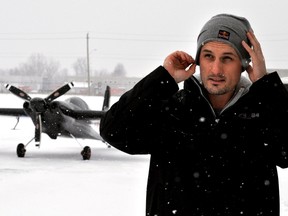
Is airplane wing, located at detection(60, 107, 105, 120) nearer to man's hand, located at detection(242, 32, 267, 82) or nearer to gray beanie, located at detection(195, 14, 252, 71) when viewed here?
gray beanie, located at detection(195, 14, 252, 71)

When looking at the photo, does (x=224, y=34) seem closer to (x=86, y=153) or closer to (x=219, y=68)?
(x=219, y=68)

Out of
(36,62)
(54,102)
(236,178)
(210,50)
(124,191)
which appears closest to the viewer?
(236,178)

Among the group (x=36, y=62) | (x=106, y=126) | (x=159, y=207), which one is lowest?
(x=36, y=62)

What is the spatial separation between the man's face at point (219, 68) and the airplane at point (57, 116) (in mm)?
13410

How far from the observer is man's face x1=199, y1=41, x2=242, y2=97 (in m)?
2.43

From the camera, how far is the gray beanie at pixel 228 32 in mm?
2479

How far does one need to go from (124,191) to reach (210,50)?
7.09 metres

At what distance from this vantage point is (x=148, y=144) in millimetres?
2445

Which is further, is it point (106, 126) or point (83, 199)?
point (83, 199)

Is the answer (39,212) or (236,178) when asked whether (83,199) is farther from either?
(236,178)

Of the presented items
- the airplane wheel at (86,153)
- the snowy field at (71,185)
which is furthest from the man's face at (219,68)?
the airplane wheel at (86,153)

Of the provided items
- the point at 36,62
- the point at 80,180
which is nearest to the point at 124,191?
the point at 80,180

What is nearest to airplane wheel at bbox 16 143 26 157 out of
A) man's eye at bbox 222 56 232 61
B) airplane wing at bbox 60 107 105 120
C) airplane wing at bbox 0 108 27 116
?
airplane wing at bbox 60 107 105 120

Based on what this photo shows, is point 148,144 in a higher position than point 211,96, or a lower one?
lower
